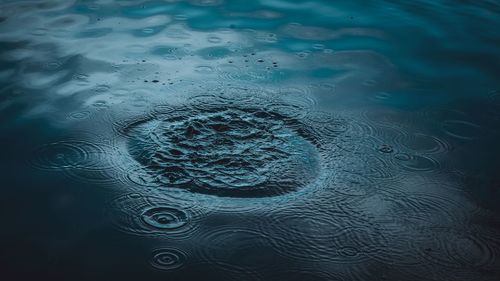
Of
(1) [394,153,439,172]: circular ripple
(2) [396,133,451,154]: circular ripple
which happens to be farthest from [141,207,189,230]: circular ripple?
(2) [396,133,451,154]: circular ripple

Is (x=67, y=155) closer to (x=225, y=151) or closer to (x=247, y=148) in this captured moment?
(x=225, y=151)

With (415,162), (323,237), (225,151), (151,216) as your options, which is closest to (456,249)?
(323,237)

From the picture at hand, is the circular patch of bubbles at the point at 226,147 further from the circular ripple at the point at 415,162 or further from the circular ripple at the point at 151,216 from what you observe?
the circular ripple at the point at 415,162

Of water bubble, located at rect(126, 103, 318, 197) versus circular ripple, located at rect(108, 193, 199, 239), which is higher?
water bubble, located at rect(126, 103, 318, 197)

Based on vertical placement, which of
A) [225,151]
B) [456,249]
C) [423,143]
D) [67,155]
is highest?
[423,143]

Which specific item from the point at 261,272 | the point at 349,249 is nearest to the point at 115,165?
the point at 261,272

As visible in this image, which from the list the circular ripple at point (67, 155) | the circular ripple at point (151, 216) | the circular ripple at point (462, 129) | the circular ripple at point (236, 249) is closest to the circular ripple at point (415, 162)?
the circular ripple at point (462, 129)

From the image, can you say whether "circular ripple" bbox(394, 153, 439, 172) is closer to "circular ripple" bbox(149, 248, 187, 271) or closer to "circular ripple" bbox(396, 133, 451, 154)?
"circular ripple" bbox(396, 133, 451, 154)
